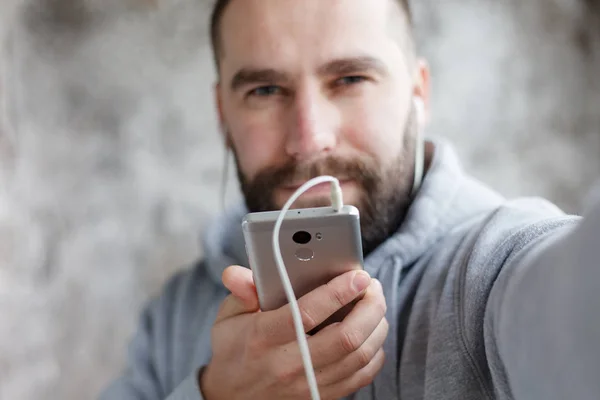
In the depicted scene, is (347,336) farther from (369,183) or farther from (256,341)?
(369,183)

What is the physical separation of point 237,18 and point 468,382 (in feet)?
1.84

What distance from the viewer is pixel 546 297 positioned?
315 millimetres

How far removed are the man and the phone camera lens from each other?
0.15 ft

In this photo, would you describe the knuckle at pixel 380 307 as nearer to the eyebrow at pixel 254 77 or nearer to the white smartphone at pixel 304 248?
the white smartphone at pixel 304 248

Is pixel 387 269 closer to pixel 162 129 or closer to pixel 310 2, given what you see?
pixel 310 2

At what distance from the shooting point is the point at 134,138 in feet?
3.40

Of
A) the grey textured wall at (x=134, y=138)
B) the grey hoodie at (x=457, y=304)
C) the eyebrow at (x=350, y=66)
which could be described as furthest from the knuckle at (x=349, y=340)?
the grey textured wall at (x=134, y=138)

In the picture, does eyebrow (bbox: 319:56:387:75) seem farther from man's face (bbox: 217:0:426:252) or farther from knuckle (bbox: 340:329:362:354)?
knuckle (bbox: 340:329:362:354)

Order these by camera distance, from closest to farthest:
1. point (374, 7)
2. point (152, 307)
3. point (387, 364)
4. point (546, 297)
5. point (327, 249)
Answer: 1. point (546, 297)
2. point (327, 249)
3. point (387, 364)
4. point (374, 7)
5. point (152, 307)

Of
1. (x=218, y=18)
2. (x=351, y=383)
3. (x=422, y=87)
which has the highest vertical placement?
(x=218, y=18)

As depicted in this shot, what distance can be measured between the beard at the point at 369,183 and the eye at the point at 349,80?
0.32ft

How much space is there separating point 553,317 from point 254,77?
1.77 ft

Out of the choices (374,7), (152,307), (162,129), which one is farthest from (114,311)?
(374,7)

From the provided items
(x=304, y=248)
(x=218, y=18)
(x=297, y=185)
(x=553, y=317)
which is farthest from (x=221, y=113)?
(x=553, y=317)
